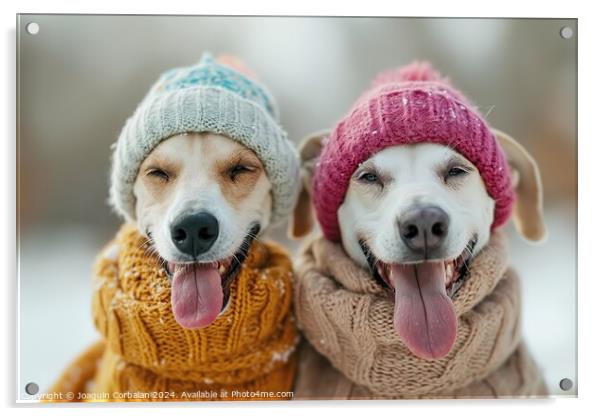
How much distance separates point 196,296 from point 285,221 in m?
0.31

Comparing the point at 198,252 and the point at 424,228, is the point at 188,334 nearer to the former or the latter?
the point at 198,252

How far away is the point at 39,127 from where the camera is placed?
1.72 metres

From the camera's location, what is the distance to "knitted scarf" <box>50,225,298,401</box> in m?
1.41

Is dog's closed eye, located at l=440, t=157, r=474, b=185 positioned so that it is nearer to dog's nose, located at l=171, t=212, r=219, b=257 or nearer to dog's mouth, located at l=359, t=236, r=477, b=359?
dog's mouth, located at l=359, t=236, r=477, b=359

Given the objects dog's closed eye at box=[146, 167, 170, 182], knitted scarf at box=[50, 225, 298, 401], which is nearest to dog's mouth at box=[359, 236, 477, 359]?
knitted scarf at box=[50, 225, 298, 401]

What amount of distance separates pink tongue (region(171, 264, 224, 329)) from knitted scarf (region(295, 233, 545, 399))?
207 mm

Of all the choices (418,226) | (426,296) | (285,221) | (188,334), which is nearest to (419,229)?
(418,226)

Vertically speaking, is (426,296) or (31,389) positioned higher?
(426,296)

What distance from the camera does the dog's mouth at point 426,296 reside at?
4.40ft

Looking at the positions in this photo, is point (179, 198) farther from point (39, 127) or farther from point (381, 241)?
point (39, 127)

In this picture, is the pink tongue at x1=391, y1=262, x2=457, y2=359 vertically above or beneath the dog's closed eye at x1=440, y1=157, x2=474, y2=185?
beneath

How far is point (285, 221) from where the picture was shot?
1.58 m
